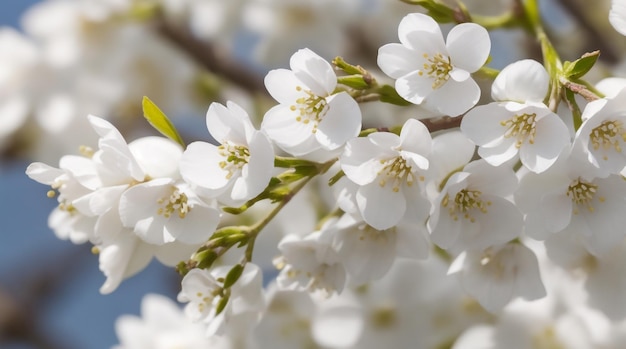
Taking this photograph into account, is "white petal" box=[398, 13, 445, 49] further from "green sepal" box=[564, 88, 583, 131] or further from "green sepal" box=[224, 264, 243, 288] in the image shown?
"green sepal" box=[224, 264, 243, 288]

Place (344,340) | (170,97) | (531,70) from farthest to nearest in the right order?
(170,97)
(344,340)
(531,70)

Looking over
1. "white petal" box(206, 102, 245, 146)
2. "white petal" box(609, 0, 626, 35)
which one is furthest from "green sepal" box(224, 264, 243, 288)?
"white petal" box(609, 0, 626, 35)

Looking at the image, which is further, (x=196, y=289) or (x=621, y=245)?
(x=621, y=245)

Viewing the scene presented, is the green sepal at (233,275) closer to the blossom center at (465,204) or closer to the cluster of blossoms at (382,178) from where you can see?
the cluster of blossoms at (382,178)

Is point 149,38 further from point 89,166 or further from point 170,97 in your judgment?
point 89,166

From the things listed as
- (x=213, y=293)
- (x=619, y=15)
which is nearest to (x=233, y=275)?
(x=213, y=293)

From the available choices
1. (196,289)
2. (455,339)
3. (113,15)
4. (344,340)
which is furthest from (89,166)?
(113,15)
